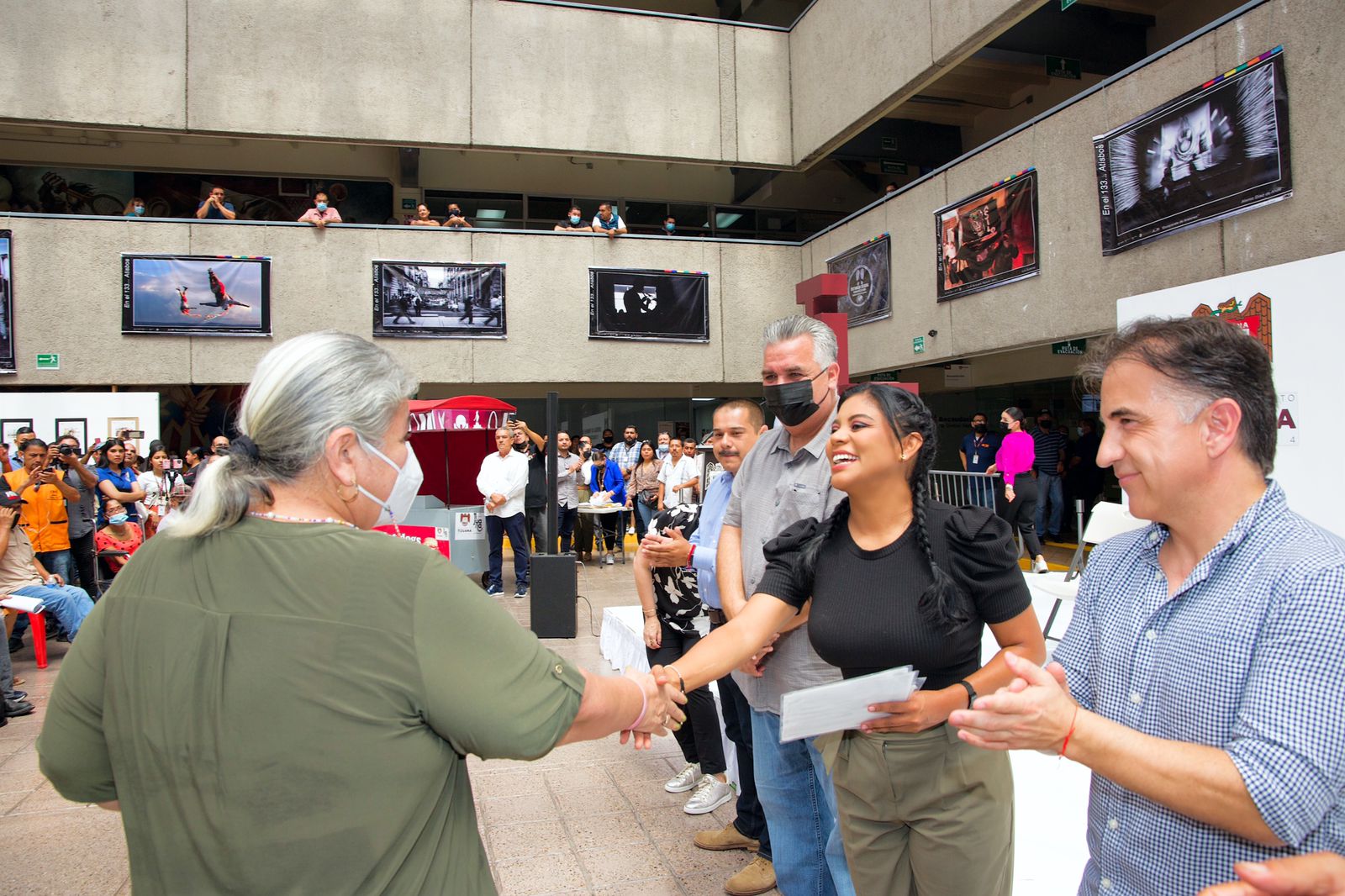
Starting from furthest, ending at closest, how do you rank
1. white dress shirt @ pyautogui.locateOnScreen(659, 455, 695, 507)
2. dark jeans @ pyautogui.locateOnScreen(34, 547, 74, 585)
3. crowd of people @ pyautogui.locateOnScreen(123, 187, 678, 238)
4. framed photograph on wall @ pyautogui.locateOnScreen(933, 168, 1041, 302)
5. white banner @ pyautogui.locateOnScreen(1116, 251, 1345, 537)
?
crowd of people @ pyautogui.locateOnScreen(123, 187, 678, 238) → white dress shirt @ pyautogui.locateOnScreen(659, 455, 695, 507) → framed photograph on wall @ pyautogui.locateOnScreen(933, 168, 1041, 302) → dark jeans @ pyautogui.locateOnScreen(34, 547, 74, 585) → white banner @ pyautogui.locateOnScreen(1116, 251, 1345, 537)

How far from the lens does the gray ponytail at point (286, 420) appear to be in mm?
1277

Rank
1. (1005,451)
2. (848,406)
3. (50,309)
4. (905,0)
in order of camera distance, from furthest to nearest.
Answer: (50,309)
(905,0)
(1005,451)
(848,406)

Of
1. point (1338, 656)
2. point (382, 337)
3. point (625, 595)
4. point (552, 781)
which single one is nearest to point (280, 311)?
point (382, 337)

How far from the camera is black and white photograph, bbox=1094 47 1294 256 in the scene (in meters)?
6.66

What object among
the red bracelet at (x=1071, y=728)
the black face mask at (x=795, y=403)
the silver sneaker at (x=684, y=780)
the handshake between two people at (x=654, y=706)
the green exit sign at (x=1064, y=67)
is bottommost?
the silver sneaker at (x=684, y=780)

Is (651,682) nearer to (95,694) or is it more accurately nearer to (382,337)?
(95,694)

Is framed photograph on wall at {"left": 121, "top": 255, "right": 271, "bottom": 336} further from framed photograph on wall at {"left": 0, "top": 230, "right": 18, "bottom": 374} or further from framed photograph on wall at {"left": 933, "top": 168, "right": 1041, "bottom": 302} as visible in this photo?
framed photograph on wall at {"left": 933, "top": 168, "right": 1041, "bottom": 302}

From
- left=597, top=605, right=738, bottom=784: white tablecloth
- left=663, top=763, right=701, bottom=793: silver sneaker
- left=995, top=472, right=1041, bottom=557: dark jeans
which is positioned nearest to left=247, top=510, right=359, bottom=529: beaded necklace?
left=597, top=605, right=738, bottom=784: white tablecloth

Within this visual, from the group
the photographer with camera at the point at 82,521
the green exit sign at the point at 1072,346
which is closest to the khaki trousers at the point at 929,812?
the photographer with camera at the point at 82,521

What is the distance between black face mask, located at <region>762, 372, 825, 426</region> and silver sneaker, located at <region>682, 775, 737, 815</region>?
2229 mm

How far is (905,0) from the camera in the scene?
11117 mm

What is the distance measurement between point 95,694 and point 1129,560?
1.78 m

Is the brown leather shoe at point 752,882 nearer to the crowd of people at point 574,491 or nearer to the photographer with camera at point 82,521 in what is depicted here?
the crowd of people at point 574,491

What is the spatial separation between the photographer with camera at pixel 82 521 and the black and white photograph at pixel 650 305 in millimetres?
8110
